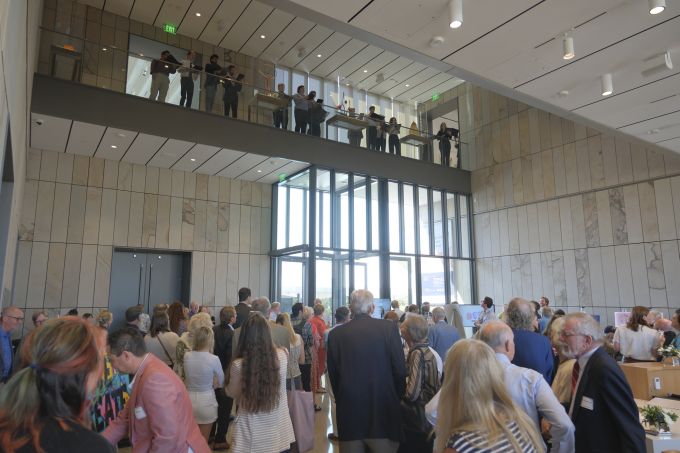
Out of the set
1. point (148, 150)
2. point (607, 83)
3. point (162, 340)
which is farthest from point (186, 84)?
point (607, 83)

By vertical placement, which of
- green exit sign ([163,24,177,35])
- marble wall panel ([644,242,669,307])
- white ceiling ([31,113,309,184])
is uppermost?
green exit sign ([163,24,177,35])

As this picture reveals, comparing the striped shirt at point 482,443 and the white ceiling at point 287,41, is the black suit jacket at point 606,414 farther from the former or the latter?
the white ceiling at point 287,41

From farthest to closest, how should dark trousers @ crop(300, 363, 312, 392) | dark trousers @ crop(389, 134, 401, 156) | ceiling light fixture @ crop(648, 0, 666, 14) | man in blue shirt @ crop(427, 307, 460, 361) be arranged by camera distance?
1. dark trousers @ crop(389, 134, 401, 156)
2. dark trousers @ crop(300, 363, 312, 392)
3. man in blue shirt @ crop(427, 307, 460, 361)
4. ceiling light fixture @ crop(648, 0, 666, 14)

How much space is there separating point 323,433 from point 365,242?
740 centimetres

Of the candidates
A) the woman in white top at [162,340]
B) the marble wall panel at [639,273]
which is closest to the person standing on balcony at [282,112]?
the woman in white top at [162,340]

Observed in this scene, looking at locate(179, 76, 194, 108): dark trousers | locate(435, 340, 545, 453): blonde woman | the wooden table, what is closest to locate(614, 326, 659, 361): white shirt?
the wooden table

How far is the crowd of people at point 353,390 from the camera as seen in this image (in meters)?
1.48

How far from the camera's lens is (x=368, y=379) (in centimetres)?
361

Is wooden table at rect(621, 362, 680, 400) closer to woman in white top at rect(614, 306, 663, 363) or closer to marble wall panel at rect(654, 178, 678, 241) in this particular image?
woman in white top at rect(614, 306, 663, 363)

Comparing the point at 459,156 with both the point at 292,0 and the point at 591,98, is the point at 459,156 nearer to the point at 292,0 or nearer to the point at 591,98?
the point at 591,98

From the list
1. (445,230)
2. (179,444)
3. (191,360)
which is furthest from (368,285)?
(179,444)

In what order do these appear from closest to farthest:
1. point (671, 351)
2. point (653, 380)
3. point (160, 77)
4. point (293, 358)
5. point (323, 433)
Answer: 1. point (653, 380)
2. point (671, 351)
3. point (293, 358)
4. point (323, 433)
5. point (160, 77)

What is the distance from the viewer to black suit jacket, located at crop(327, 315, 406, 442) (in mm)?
3562

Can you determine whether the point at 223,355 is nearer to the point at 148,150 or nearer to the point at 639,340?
the point at 639,340
